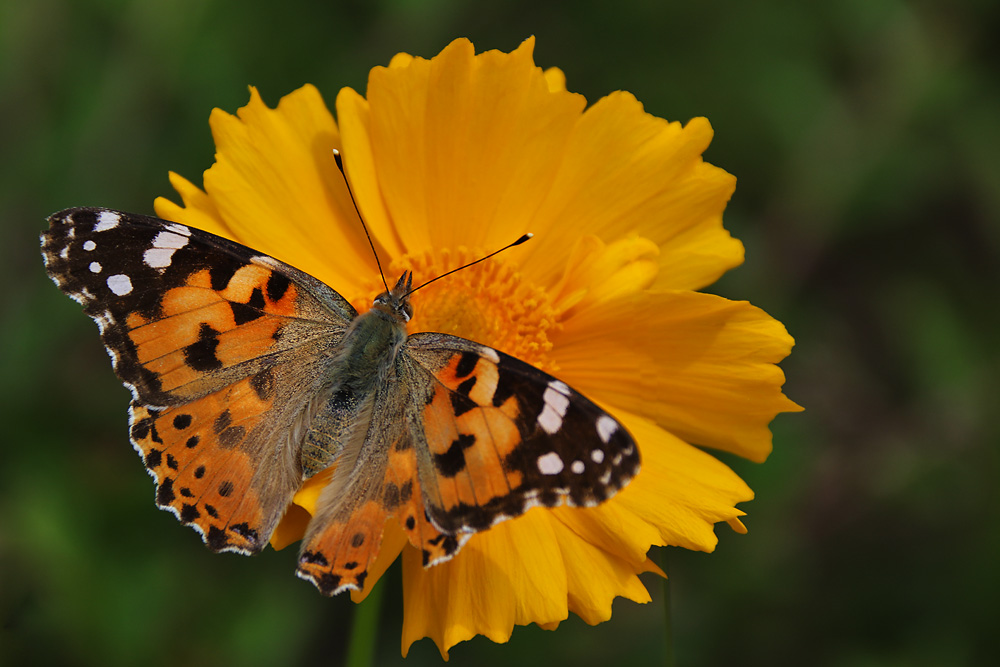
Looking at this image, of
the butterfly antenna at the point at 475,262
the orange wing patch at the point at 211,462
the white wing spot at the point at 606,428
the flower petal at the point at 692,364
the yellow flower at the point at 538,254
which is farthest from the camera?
the butterfly antenna at the point at 475,262

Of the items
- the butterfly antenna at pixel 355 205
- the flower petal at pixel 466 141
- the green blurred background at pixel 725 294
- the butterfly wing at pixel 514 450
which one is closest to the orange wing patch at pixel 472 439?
the butterfly wing at pixel 514 450

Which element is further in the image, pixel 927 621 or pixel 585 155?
pixel 927 621

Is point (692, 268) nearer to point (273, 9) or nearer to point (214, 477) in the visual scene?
point (214, 477)

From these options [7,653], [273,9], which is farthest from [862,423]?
[7,653]

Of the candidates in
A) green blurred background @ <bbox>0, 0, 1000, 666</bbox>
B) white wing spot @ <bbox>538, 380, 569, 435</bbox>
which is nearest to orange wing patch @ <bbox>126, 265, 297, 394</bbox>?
white wing spot @ <bbox>538, 380, 569, 435</bbox>

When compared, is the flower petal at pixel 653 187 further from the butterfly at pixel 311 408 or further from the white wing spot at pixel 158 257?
the white wing spot at pixel 158 257

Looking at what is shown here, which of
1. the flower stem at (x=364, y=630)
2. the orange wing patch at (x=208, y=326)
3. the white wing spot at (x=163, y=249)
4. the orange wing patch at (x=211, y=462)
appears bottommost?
the flower stem at (x=364, y=630)
